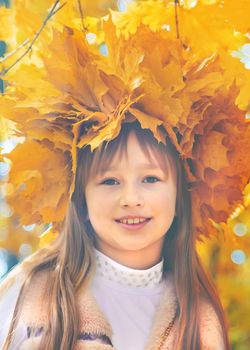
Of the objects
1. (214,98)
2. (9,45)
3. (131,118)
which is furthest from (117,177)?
(9,45)

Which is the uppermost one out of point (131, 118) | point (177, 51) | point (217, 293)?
point (177, 51)

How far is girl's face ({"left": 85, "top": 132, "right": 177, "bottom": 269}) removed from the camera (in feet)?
3.60

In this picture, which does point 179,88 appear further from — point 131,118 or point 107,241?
point 107,241

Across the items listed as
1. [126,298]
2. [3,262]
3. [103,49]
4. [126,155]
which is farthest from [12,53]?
[126,298]

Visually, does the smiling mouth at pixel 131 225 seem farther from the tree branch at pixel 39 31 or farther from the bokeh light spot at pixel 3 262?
the tree branch at pixel 39 31

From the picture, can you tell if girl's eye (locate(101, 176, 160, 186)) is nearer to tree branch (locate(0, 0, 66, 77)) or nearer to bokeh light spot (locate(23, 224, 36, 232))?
bokeh light spot (locate(23, 224, 36, 232))

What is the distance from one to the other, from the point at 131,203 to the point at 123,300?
0.18 m

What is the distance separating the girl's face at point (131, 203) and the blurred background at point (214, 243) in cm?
10

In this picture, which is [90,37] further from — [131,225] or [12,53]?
[131,225]

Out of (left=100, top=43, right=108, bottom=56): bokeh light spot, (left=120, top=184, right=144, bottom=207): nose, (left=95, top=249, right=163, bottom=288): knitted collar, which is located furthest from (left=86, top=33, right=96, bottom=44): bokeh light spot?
(left=95, top=249, right=163, bottom=288): knitted collar

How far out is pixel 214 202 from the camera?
45.8 inches

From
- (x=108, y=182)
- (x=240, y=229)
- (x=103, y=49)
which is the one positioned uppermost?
(x=103, y=49)

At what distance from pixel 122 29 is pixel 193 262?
0.47 metres

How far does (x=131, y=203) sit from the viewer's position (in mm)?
1091
